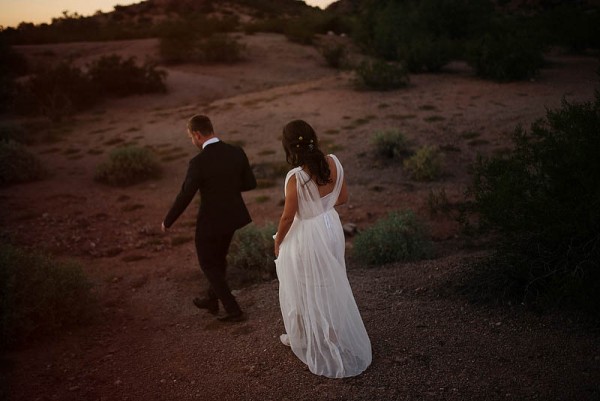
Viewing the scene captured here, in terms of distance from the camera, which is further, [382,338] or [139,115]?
[139,115]

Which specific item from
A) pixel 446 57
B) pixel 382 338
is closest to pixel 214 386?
pixel 382 338

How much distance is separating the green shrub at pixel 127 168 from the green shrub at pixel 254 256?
4.54 metres

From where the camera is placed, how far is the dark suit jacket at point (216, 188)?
4.14 metres

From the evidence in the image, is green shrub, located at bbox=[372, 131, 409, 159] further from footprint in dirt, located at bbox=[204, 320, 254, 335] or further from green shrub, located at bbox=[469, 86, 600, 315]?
footprint in dirt, located at bbox=[204, 320, 254, 335]

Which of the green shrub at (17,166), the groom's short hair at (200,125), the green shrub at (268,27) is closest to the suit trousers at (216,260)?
the groom's short hair at (200,125)

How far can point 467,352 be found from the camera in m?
3.64

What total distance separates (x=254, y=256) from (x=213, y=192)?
2.27 m

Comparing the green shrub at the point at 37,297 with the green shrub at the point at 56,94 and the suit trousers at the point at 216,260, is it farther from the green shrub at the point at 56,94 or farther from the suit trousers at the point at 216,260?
the green shrub at the point at 56,94

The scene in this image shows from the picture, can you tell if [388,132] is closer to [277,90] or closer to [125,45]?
[277,90]

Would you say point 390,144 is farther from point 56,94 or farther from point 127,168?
point 56,94

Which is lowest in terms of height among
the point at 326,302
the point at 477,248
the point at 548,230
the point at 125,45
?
the point at 477,248

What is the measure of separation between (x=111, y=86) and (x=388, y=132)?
12.5 meters

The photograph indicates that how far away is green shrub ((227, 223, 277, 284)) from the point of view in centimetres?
616

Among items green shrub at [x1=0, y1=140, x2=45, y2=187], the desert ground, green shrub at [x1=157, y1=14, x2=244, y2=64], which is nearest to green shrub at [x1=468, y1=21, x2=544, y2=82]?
the desert ground
